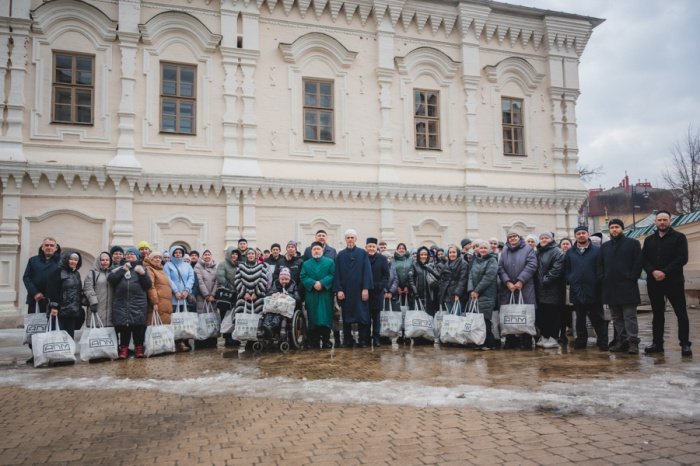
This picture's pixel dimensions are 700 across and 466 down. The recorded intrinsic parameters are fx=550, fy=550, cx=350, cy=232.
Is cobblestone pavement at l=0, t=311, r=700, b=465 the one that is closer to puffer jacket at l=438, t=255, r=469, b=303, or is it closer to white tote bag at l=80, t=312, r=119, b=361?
white tote bag at l=80, t=312, r=119, b=361

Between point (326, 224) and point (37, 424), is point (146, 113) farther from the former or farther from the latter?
point (37, 424)

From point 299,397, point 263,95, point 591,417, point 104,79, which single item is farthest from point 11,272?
point 591,417

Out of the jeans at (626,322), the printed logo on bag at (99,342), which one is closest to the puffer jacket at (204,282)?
the printed logo on bag at (99,342)

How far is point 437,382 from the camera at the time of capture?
20.4ft

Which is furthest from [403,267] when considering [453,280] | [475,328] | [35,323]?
[35,323]

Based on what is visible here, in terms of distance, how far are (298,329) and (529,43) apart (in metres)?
14.4

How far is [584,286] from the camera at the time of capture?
854 centimetres

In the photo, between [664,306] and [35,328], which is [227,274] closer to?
[35,328]

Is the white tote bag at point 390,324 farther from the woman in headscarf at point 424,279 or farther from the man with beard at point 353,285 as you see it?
the woman in headscarf at point 424,279

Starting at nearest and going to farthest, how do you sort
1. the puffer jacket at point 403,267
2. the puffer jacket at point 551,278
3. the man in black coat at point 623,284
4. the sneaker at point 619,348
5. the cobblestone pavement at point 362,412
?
the cobblestone pavement at point 362,412 < the man in black coat at point 623,284 < the sneaker at point 619,348 < the puffer jacket at point 551,278 < the puffer jacket at point 403,267

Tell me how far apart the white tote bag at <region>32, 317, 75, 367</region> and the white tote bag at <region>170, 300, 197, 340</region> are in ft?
5.27

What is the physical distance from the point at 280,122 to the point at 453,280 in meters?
8.41

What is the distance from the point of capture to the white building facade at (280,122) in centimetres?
1391

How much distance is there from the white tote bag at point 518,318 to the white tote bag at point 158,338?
17.7 feet
